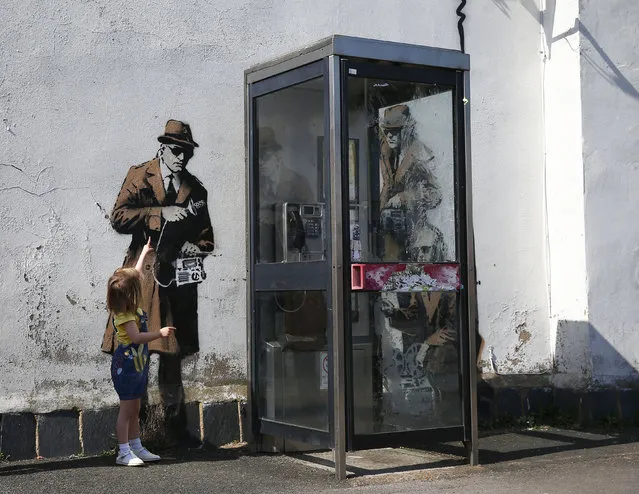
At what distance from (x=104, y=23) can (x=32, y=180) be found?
1170mm

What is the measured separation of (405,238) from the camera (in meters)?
6.53

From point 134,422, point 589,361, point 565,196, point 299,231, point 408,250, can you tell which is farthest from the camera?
point 565,196

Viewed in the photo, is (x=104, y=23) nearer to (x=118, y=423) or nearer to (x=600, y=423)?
(x=118, y=423)

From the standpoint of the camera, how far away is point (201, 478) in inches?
234

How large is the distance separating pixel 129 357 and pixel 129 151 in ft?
4.64

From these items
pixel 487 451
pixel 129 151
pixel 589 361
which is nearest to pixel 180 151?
pixel 129 151

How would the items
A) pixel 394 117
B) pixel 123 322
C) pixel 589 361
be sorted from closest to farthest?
1. pixel 123 322
2. pixel 394 117
3. pixel 589 361

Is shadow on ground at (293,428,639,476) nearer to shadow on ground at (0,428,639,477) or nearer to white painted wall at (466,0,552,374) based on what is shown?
shadow on ground at (0,428,639,477)

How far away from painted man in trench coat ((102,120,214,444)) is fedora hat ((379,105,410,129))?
1.34 meters

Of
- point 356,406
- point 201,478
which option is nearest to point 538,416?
point 356,406

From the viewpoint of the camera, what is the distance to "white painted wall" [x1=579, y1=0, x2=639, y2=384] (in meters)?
7.98

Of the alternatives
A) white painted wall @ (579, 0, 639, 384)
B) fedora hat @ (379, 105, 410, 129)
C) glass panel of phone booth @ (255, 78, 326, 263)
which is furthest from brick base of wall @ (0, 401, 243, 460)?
white painted wall @ (579, 0, 639, 384)

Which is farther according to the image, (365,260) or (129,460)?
(365,260)

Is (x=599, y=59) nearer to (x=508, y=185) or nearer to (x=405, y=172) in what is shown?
(x=508, y=185)
